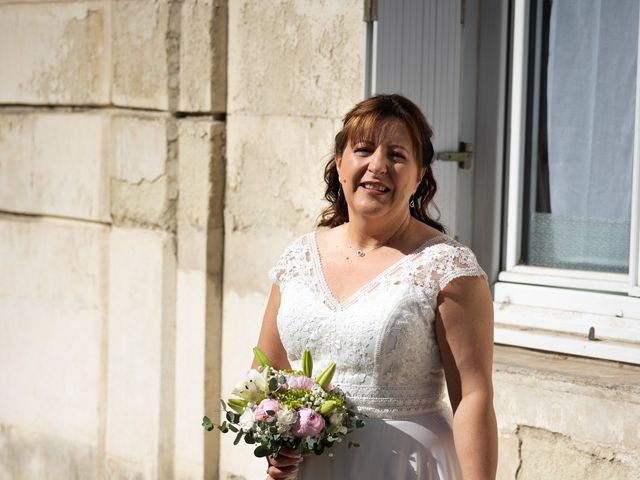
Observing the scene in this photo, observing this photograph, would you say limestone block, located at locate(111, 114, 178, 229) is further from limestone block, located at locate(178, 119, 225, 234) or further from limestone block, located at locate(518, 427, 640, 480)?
limestone block, located at locate(518, 427, 640, 480)

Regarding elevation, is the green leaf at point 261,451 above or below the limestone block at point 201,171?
below

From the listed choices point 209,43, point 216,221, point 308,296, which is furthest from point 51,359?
point 308,296

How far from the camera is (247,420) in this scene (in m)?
2.94

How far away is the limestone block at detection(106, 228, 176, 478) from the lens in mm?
4980

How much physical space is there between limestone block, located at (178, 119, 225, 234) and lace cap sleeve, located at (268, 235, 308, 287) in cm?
148

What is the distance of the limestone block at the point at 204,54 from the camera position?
4762 millimetres

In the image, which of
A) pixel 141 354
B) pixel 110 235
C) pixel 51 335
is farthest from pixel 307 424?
pixel 51 335

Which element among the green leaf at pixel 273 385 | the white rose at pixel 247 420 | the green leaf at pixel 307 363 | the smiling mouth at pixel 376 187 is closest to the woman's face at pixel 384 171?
the smiling mouth at pixel 376 187

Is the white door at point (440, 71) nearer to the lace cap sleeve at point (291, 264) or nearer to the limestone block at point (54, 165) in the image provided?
the lace cap sleeve at point (291, 264)

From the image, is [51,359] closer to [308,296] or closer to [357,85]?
[357,85]

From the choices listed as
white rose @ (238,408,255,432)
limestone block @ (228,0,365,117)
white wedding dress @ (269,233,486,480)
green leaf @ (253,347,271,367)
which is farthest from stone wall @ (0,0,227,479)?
white rose @ (238,408,255,432)

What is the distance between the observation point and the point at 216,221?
4832 millimetres

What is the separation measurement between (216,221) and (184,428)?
0.95 metres

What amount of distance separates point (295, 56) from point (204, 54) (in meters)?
0.48
